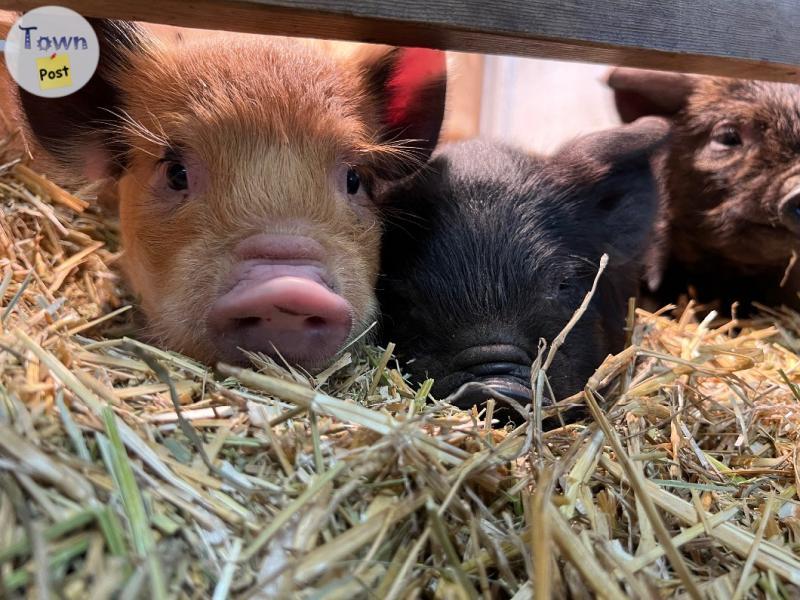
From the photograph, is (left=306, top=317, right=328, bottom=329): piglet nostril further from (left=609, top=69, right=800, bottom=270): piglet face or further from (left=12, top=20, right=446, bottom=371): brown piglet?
(left=609, top=69, right=800, bottom=270): piglet face

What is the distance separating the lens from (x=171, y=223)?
75.8 inches

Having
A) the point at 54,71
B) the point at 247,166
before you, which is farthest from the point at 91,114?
the point at 247,166

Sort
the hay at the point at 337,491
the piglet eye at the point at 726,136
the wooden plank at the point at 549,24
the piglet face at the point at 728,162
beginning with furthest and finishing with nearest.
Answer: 1. the piglet eye at the point at 726,136
2. the piglet face at the point at 728,162
3. the wooden plank at the point at 549,24
4. the hay at the point at 337,491

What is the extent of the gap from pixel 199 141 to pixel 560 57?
0.96m

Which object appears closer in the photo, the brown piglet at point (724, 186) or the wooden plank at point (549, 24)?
the wooden plank at point (549, 24)

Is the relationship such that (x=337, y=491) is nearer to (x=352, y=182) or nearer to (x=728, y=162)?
(x=352, y=182)

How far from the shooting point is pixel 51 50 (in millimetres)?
1643

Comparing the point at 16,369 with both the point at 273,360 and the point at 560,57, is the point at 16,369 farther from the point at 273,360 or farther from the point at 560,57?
the point at 560,57

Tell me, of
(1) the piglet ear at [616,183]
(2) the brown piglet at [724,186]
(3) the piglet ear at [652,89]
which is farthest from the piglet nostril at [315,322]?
(3) the piglet ear at [652,89]

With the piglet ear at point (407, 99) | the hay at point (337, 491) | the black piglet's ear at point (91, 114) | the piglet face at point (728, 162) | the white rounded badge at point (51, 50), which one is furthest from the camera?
the piglet face at point (728, 162)

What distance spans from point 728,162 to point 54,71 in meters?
2.67

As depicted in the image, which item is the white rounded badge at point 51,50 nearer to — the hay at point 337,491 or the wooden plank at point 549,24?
the wooden plank at point 549,24

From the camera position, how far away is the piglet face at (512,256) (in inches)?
78.5

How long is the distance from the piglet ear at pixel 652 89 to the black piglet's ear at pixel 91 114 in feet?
7.27
